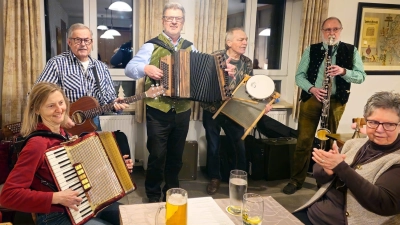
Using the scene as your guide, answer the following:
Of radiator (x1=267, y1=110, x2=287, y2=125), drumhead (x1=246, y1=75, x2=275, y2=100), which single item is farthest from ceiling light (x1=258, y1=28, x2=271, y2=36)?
drumhead (x1=246, y1=75, x2=275, y2=100)

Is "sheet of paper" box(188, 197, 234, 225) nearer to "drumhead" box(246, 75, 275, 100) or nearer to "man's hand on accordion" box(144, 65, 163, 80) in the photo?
"man's hand on accordion" box(144, 65, 163, 80)

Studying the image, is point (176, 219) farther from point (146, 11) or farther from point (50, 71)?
point (146, 11)

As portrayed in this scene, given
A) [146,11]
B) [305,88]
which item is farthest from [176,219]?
[146,11]

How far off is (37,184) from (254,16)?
126 inches

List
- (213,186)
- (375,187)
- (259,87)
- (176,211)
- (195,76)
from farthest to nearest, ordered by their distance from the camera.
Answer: (213,186) < (259,87) < (195,76) < (375,187) < (176,211)

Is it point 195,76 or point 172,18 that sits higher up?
point 172,18

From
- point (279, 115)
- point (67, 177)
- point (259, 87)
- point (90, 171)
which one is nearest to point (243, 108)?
point (259, 87)

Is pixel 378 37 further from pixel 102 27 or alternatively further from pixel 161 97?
pixel 102 27

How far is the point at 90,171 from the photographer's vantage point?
168 cm

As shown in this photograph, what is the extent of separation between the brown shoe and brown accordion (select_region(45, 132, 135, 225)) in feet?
5.51

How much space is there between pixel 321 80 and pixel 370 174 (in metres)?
1.85

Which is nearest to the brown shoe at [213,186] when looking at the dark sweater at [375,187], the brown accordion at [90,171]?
the brown accordion at [90,171]

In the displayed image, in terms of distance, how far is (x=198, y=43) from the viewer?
3.74m

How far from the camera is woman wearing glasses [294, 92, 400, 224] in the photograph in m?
1.47
